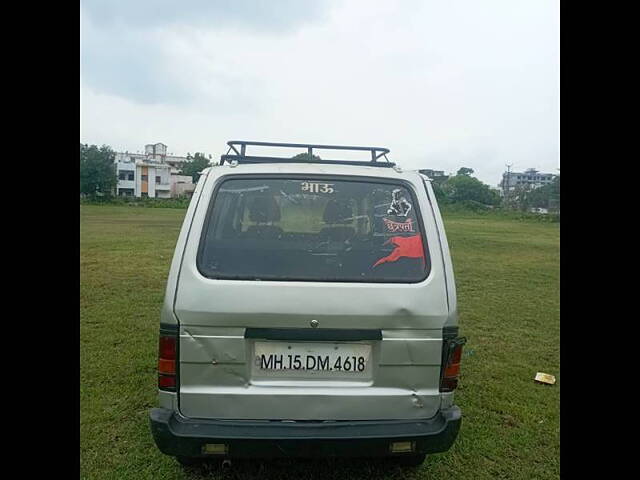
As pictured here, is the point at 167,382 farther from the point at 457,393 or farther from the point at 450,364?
the point at 457,393

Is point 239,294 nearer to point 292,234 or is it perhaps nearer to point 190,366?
point 190,366

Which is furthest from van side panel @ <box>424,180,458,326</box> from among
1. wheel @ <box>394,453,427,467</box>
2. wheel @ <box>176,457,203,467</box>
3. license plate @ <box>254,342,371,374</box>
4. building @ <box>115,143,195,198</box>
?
building @ <box>115,143,195,198</box>

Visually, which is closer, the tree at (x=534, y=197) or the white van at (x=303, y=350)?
the white van at (x=303, y=350)

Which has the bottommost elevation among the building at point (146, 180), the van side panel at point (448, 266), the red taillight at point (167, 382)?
the red taillight at point (167, 382)

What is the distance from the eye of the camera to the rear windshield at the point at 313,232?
7.88ft

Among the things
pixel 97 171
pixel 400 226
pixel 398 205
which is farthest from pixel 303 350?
pixel 97 171

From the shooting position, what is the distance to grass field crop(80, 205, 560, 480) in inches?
116

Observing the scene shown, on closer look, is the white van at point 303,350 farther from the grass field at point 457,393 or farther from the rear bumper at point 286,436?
the grass field at point 457,393

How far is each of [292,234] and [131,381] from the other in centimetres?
240

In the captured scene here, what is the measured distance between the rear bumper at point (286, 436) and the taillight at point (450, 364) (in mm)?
206

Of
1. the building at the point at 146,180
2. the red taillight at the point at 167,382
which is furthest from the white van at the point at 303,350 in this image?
the building at the point at 146,180

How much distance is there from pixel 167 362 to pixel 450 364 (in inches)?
54.7

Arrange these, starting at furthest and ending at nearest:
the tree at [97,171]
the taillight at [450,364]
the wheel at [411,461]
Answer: the tree at [97,171], the wheel at [411,461], the taillight at [450,364]
